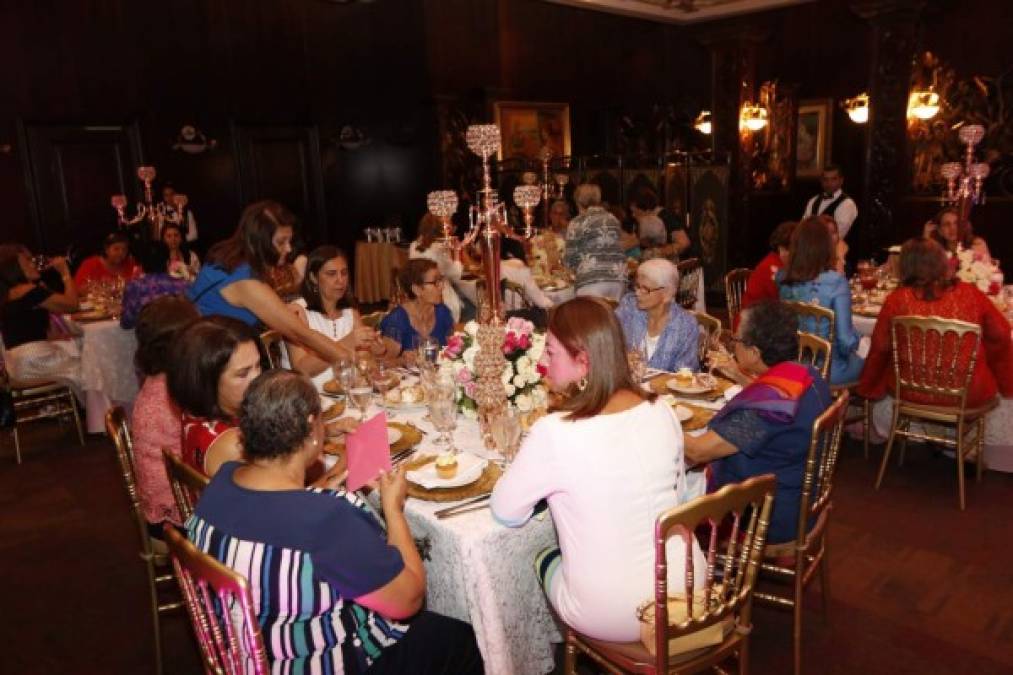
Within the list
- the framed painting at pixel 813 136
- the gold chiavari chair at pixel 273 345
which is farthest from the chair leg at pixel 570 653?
the framed painting at pixel 813 136

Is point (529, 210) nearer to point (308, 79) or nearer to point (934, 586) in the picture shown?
point (934, 586)

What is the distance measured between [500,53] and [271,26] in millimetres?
3376

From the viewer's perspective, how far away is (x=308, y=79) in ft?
36.2

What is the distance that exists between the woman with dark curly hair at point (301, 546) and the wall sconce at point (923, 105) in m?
9.91

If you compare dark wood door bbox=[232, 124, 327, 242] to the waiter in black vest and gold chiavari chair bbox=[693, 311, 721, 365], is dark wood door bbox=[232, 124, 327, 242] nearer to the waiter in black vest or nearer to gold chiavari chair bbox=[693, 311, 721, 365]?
the waiter in black vest

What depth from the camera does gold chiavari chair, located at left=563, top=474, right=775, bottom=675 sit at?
1.84 m

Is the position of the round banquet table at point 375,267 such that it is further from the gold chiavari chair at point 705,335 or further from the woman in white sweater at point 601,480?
the woman in white sweater at point 601,480

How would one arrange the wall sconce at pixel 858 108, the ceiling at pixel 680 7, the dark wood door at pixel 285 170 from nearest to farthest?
the dark wood door at pixel 285 170 < the wall sconce at pixel 858 108 < the ceiling at pixel 680 7

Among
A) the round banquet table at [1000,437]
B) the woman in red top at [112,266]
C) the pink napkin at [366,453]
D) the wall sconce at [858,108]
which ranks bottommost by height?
the round banquet table at [1000,437]

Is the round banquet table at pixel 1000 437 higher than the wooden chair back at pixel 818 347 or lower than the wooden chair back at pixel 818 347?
lower

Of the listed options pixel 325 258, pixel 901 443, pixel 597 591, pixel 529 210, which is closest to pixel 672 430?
pixel 597 591

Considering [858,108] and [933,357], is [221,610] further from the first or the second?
[858,108]

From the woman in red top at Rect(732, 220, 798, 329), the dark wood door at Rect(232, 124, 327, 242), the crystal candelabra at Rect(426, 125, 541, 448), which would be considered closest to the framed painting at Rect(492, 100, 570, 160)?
the dark wood door at Rect(232, 124, 327, 242)

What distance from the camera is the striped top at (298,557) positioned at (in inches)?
66.1
